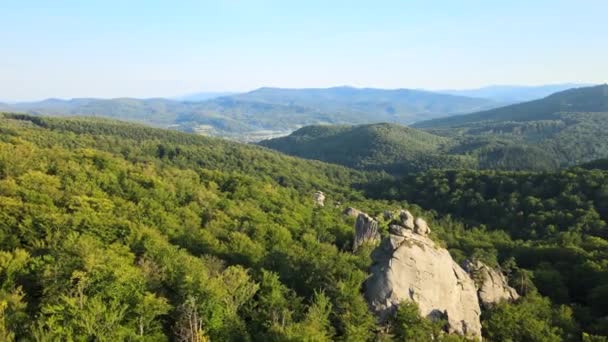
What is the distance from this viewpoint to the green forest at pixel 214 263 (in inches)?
1292

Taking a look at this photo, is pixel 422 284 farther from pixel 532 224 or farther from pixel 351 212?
pixel 532 224

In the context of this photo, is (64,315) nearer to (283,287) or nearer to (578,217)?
(283,287)

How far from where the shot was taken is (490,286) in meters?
50.8

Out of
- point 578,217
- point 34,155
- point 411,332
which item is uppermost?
point 34,155

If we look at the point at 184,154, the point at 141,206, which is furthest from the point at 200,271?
the point at 184,154

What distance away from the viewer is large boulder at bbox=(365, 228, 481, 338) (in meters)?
42.2

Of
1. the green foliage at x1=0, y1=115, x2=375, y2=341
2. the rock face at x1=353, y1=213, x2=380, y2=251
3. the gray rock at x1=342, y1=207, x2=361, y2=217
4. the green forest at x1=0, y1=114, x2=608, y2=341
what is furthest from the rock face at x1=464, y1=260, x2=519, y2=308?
the gray rock at x1=342, y1=207, x2=361, y2=217

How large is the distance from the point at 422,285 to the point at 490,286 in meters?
11.7

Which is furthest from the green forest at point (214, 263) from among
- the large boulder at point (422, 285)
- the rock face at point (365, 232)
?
the rock face at point (365, 232)

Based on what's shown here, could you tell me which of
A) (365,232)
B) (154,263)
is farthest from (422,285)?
(154,263)

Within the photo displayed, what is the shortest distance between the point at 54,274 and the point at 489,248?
67127 millimetres

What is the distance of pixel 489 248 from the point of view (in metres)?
76.8

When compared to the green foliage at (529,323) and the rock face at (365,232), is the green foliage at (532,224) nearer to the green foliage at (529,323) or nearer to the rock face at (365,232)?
the green foliage at (529,323)

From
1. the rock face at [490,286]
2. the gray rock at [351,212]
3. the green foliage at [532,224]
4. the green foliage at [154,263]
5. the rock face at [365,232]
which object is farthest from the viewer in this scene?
the gray rock at [351,212]
